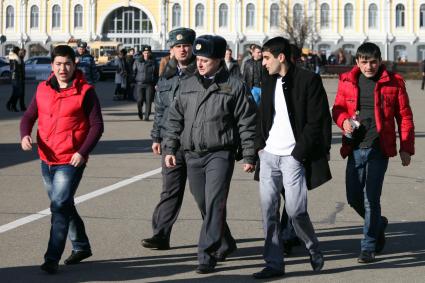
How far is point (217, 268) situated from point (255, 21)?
9880 cm

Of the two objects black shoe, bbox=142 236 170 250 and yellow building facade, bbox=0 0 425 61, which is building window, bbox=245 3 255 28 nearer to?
yellow building facade, bbox=0 0 425 61

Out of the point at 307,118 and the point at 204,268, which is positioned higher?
the point at 307,118

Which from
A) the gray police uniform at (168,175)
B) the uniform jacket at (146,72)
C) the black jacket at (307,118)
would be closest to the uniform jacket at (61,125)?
the gray police uniform at (168,175)

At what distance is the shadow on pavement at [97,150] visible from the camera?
1711 cm

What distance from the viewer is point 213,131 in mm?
8281

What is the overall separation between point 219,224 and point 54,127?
4.53ft

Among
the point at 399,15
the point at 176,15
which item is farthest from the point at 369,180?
the point at 176,15

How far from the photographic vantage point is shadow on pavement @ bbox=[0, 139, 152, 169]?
17109 millimetres

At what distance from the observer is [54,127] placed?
327 inches

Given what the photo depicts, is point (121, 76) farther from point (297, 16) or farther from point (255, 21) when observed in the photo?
point (255, 21)

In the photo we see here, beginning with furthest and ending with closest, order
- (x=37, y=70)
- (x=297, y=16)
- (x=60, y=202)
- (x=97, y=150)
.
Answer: (x=297, y=16) < (x=37, y=70) < (x=97, y=150) < (x=60, y=202)

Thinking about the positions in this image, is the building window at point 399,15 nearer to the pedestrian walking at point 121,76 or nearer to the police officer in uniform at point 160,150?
the pedestrian walking at point 121,76

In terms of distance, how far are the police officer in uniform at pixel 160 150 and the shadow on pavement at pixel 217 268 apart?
0.83 feet

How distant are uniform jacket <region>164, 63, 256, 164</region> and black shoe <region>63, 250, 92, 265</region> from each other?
3.70 ft
